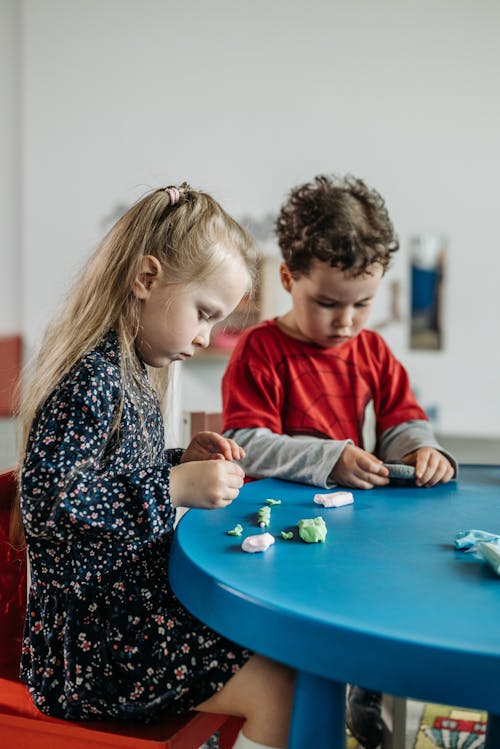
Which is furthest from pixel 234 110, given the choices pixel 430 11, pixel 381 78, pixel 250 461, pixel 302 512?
pixel 302 512

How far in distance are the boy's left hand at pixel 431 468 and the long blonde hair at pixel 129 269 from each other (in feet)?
1.48

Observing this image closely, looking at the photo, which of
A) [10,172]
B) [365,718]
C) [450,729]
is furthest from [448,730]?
[10,172]

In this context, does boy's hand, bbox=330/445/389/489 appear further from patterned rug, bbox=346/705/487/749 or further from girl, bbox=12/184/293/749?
patterned rug, bbox=346/705/487/749

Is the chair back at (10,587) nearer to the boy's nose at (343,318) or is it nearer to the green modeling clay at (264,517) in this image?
the green modeling clay at (264,517)

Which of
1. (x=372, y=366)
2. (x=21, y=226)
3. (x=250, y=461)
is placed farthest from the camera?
(x=21, y=226)

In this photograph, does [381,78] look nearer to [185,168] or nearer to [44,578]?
[185,168]

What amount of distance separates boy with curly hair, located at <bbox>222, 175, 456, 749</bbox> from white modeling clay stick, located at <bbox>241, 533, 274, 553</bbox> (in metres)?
0.49

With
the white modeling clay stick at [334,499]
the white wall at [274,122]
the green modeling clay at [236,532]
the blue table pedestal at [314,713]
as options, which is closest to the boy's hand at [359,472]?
the white modeling clay stick at [334,499]

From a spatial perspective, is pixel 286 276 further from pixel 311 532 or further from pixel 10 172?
pixel 10 172

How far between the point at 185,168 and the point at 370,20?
43.3 inches

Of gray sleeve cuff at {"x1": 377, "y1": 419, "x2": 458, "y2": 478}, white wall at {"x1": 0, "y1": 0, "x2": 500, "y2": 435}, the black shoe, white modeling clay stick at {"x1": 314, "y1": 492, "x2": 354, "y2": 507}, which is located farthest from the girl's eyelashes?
white wall at {"x1": 0, "y1": 0, "x2": 500, "y2": 435}

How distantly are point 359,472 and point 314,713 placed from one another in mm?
490

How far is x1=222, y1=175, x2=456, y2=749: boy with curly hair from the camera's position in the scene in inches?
61.3

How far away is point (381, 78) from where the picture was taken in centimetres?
392
